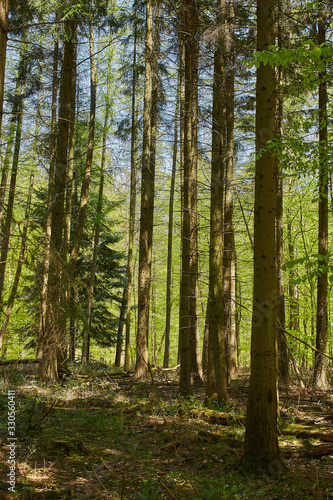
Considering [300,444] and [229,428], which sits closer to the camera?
[300,444]

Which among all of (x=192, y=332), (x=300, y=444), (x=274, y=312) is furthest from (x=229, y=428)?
(x=192, y=332)

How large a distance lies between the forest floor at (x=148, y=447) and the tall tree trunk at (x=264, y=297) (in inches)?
13.9

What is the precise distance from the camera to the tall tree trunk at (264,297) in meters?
4.81

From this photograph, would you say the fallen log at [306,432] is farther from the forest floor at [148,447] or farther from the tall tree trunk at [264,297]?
the tall tree trunk at [264,297]

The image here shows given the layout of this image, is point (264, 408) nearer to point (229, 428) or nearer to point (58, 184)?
point (229, 428)

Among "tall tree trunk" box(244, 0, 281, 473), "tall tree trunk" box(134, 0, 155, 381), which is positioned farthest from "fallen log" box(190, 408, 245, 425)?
"tall tree trunk" box(134, 0, 155, 381)

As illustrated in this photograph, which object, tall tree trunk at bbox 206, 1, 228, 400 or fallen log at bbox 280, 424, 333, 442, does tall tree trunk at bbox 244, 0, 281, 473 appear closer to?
fallen log at bbox 280, 424, 333, 442

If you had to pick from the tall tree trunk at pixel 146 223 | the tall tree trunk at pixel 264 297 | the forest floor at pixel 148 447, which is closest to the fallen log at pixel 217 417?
the forest floor at pixel 148 447

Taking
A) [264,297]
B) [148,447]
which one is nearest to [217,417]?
[148,447]

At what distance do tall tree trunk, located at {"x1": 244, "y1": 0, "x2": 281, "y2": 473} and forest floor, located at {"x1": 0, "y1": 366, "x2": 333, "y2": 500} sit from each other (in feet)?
1.16

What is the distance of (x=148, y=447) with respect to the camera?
20.0 feet

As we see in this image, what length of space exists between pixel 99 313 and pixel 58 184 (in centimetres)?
1006

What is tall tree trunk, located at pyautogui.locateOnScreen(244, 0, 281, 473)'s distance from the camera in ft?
15.8

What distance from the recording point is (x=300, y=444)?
6.04m
